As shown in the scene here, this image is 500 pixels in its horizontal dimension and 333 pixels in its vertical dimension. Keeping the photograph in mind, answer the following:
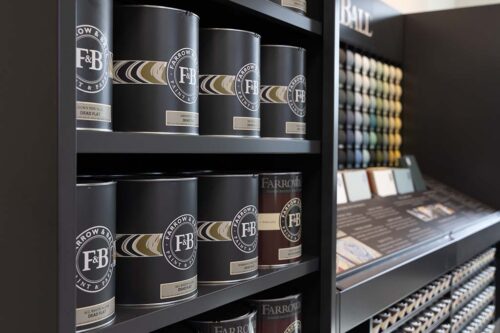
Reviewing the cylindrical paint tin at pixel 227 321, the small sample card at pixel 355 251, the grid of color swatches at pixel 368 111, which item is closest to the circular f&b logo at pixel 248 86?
the cylindrical paint tin at pixel 227 321

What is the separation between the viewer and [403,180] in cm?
319

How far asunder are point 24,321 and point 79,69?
37 cm

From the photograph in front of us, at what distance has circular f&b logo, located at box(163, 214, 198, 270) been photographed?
98 centimetres

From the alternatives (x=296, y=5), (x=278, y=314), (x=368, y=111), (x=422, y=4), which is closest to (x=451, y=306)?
(x=368, y=111)

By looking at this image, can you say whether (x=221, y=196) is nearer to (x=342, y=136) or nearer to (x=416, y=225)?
(x=416, y=225)

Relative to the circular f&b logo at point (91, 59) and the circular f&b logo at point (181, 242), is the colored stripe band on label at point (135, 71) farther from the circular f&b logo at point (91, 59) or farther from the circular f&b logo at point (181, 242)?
the circular f&b logo at point (181, 242)

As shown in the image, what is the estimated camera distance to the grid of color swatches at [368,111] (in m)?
2.95

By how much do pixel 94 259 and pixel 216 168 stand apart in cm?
69

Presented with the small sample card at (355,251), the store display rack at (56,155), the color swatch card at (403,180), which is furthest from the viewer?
the color swatch card at (403,180)

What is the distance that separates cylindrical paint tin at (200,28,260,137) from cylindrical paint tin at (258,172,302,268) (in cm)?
20

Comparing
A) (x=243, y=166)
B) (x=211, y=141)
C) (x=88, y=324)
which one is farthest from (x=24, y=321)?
(x=243, y=166)

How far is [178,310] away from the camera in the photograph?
97cm

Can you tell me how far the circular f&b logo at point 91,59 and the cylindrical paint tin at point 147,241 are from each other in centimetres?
19

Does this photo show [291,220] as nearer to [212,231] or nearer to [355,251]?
[212,231]
